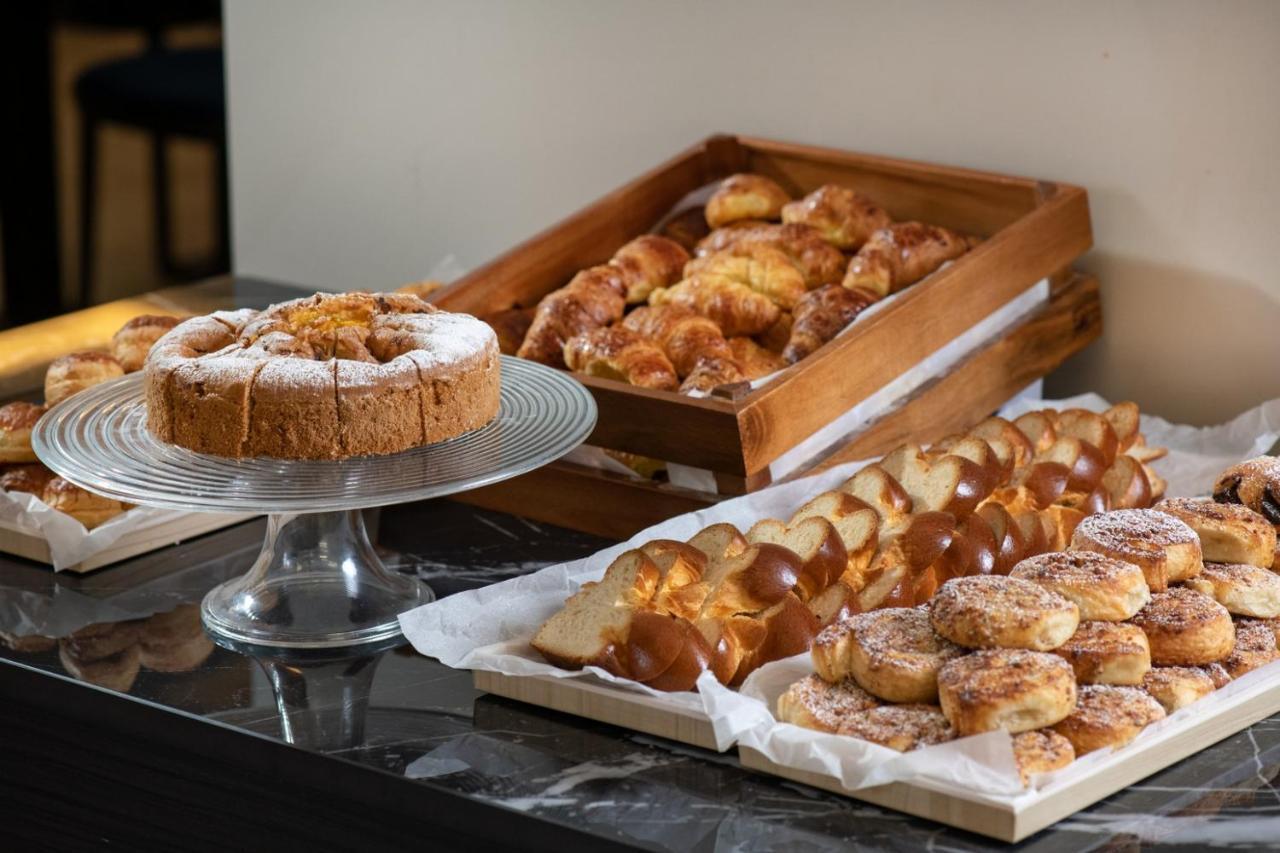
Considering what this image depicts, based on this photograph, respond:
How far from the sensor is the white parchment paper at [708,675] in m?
1.23

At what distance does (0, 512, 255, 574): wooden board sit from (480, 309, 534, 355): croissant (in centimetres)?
43

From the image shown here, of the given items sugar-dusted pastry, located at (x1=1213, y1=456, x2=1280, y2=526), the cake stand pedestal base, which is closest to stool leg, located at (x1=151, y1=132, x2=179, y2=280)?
the cake stand pedestal base

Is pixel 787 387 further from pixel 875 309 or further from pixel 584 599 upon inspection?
pixel 584 599

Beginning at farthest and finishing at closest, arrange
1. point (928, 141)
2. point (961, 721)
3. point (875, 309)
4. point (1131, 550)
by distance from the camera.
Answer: point (928, 141), point (875, 309), point (1131, 550), point (961, 721)

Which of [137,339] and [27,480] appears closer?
[27,480]

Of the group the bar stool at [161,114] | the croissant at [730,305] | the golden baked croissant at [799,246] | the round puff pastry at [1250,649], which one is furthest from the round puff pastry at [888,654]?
the bar stool at [161,114]

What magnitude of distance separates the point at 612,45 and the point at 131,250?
1.21 meters

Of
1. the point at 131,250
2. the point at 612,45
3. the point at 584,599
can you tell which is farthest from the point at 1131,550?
the point at 131,250

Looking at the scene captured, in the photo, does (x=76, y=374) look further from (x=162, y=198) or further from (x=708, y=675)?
(x=162, y=198)

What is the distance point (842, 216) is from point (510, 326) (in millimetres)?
452

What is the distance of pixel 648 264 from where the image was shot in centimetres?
218

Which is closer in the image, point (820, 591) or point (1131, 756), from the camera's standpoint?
point (1131, 756)

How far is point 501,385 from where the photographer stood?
1.73 meters

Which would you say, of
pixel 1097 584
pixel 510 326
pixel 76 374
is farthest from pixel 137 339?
pixel 1097 584
